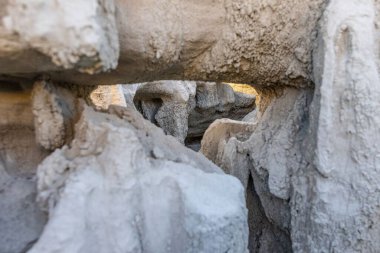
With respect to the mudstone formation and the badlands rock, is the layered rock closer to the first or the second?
the mudstone formation

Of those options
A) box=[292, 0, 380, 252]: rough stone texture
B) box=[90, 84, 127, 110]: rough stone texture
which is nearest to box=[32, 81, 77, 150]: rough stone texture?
box=[292, 0, 380, 252]: rough stone texture

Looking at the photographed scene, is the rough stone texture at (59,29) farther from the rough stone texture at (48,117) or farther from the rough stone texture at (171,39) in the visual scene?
the rough stone texture at (48,117)

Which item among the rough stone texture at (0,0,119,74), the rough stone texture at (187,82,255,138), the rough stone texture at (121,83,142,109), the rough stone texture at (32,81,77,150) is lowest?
the rough stone texture at (187,82,255,138)

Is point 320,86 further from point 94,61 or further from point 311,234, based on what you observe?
point 94,61

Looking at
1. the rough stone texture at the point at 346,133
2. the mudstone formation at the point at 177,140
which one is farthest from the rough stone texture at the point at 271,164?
the rough stone texture at the point at 346,133

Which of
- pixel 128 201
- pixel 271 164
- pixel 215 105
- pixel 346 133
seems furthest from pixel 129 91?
pixel 128 201

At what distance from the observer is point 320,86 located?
3.26 ft

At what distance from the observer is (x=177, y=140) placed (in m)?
1.07

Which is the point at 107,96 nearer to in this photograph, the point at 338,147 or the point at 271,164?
the point at 271,164

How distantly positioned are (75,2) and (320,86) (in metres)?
0.65

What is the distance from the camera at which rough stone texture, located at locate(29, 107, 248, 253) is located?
69 centimetres

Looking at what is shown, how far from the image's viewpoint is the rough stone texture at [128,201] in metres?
0.69

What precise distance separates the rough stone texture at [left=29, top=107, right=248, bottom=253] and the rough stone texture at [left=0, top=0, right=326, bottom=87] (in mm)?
176

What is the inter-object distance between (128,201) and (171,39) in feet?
1.36
